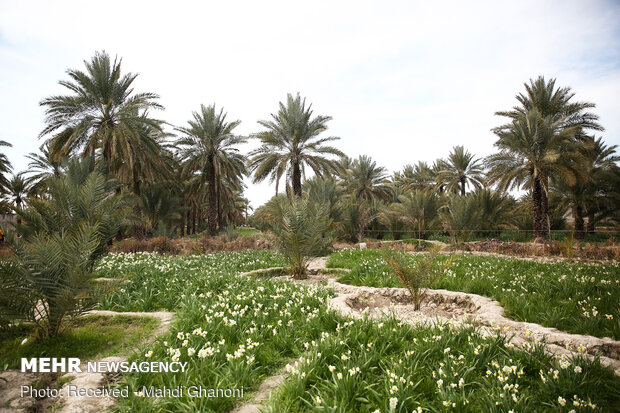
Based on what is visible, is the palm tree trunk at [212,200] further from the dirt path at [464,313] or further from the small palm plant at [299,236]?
the dirt path at [464,313]

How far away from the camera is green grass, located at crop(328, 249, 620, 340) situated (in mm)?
4031

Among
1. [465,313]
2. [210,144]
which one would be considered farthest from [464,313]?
[210,144]

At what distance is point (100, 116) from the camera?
17266 millimetres

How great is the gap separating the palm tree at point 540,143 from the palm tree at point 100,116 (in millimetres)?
21250

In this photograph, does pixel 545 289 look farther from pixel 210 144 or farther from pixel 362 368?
pixel 210 144

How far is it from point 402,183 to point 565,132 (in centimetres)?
2691

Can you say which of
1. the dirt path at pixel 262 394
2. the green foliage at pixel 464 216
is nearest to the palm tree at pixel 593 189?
the green foliage at pixel 464 216

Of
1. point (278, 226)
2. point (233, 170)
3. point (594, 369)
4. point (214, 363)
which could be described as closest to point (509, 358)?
point (594, 369)

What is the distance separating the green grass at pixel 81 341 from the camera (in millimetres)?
3359

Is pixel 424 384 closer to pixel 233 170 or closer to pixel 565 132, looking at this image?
pixel 565 132

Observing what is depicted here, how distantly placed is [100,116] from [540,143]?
25234mm

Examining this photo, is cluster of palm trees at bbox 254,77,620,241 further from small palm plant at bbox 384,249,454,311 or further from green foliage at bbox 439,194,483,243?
small palm plant at bbox 384,249,454,311

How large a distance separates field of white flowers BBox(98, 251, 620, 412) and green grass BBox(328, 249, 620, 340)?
59.1 inches

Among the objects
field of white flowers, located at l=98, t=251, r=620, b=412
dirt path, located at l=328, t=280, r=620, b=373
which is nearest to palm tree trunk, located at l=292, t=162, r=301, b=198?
dirt path, located at l=328, t=280, r=620, b=373
